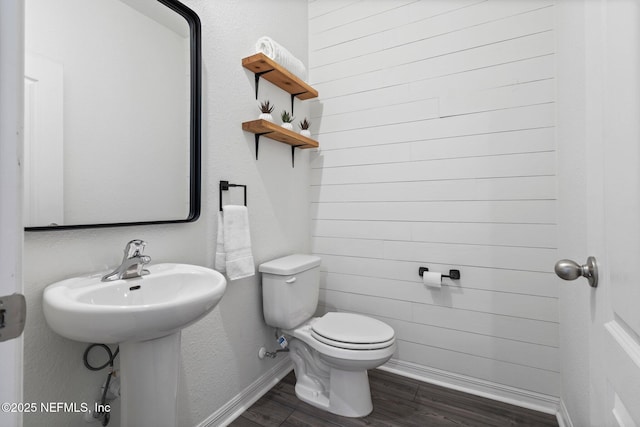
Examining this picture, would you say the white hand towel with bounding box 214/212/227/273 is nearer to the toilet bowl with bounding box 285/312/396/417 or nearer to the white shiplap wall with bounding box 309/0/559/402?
the toilet bowl with bounding box 285/312/396/417

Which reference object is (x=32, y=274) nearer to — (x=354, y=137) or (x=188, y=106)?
(x=188, y=106)

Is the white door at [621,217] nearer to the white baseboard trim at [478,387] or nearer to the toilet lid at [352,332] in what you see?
the toilet lid at [352,332]

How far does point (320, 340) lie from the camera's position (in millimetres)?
1469

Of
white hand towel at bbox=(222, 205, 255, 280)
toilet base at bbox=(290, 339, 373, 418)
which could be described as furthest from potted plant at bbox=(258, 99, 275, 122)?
toilet base at bbox=(290, 339, 373, 418)

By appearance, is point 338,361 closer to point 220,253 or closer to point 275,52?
point 220,253

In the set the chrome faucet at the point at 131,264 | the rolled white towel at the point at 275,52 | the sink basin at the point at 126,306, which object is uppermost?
the rolled white towel at the point at 275,52

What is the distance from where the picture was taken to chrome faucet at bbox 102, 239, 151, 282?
36.8 inches

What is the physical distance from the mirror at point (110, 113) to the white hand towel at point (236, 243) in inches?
6.7

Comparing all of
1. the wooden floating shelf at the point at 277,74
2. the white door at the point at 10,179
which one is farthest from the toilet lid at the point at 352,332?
the wooden floating shelf at the point at 277,74

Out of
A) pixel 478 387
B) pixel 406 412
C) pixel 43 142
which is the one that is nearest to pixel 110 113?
pixel 43 142

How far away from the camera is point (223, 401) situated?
1418 mm

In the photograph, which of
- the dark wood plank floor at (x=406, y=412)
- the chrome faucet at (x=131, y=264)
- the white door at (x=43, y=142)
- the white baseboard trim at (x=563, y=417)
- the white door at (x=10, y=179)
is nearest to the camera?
the white door at (x=10, y=179)

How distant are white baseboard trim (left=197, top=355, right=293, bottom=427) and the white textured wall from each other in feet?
0.11

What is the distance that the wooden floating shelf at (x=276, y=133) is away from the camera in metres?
1.50
